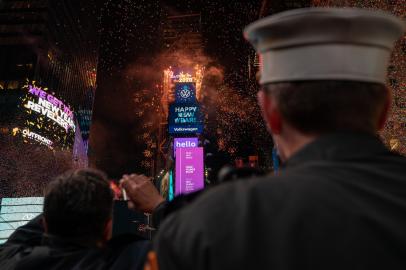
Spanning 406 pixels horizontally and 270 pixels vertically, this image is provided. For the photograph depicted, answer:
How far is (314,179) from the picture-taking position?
982mm

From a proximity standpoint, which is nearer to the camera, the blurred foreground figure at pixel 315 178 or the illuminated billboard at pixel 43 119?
the blurred foreground figure at pixel 315 178

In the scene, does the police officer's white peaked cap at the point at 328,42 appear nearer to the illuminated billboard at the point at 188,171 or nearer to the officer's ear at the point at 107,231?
the officer's ear at the point at 107,231

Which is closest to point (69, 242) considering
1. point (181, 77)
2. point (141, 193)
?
point (141, 193)

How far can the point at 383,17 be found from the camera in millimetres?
1268

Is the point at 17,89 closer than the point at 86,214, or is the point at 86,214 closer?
the point at 86,214

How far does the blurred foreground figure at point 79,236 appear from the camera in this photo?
211cm

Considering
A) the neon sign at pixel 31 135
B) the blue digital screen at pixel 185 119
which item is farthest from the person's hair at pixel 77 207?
A: the neon sign at pixel 31 135

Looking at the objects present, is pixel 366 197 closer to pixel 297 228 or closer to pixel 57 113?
pixel 297 228

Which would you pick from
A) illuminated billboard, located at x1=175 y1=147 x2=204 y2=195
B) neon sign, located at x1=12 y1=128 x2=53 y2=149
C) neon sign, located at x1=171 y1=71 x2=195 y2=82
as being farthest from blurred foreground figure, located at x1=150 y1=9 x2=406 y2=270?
neon sign, located at x1=12 y1=128 x2=53 y2=149

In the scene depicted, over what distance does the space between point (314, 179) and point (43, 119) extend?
6768cm

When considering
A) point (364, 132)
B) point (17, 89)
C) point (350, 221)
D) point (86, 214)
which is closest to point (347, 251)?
point (350, 221)

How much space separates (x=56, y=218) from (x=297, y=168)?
1732 mm

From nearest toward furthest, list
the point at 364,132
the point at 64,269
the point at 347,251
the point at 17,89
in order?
the point at 347,251
the point at 364,132
the point at 64,269
the point at 17,89

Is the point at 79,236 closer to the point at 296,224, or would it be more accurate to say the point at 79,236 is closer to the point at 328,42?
the point at 296,224
